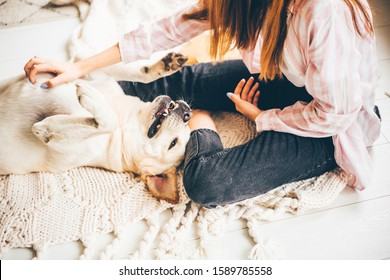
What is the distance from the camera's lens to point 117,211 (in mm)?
987

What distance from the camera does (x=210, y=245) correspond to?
0.93 metres

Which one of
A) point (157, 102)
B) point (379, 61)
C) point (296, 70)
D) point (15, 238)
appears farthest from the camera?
point (379, 61)

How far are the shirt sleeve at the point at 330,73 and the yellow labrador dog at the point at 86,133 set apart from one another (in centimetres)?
37

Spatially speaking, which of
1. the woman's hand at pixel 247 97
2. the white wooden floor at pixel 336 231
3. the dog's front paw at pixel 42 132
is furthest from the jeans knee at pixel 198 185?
the dog's front paw at pixel 42 132

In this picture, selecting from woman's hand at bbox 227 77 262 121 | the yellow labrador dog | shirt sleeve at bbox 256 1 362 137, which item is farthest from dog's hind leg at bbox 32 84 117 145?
shirt sleeve at bbox 256 1 362 137

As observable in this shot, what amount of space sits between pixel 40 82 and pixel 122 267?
0.53 meters

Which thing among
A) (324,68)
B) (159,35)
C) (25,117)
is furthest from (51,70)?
(324,68)

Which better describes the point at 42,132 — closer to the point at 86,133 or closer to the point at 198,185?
the point at 86,133

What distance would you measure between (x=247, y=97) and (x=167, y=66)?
0.82 ft

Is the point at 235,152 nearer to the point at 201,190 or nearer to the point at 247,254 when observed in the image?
the point at 201,190

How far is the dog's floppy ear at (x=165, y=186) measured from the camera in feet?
3.22

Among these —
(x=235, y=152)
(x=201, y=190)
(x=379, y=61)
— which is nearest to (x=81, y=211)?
(x=201, y=190)

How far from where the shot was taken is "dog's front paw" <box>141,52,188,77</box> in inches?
41.5

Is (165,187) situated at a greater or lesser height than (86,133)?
lesser
